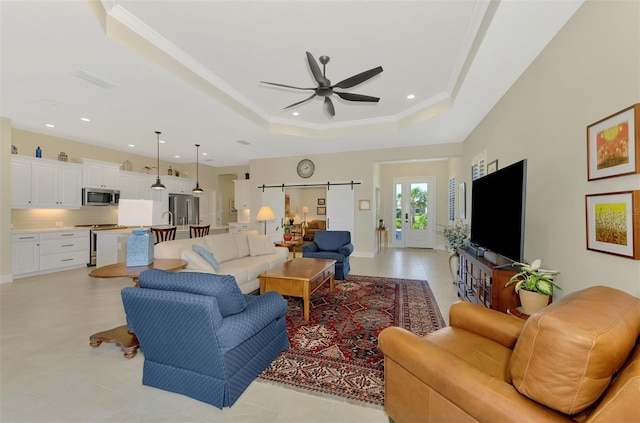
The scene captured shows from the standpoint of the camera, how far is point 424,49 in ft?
10.4

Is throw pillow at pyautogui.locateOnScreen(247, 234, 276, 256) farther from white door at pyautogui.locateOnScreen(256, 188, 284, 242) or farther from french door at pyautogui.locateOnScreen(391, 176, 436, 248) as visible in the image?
french door at pyautogui.locateOnScreen(391, 176, 436, 248)

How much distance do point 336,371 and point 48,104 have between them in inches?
222

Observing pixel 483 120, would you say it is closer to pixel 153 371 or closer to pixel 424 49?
pixel 424 49

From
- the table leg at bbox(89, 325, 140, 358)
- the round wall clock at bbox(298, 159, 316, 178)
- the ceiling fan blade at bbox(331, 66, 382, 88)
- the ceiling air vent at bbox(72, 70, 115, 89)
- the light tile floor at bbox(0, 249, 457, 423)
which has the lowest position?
the light tile floor at bbox(0, 249, 457, 423)

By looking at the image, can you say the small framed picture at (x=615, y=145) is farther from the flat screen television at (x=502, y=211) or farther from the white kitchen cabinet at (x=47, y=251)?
the white kitchen cabinet at (x=47, y=251)

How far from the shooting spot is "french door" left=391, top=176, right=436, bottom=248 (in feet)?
28.6

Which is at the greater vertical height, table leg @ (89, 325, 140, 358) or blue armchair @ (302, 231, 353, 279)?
blue armchair @ (302, 231, 353, 279)

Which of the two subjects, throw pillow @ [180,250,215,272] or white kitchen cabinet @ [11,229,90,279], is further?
white kitchen cabinet @ [11,229,90,279]

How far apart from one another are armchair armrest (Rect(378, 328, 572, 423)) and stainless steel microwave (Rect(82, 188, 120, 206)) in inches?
286

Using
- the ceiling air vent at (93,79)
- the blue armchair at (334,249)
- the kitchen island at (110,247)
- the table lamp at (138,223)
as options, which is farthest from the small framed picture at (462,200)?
the kitchen island at (110,247)

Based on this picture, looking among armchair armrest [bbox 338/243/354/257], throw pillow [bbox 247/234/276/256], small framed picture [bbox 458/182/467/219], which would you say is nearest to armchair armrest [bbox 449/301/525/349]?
armchair armrest [bbox 338/243/354/257]

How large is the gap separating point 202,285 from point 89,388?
1.24 m

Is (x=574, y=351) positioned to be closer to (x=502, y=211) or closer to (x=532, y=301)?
(x=532, y=301)

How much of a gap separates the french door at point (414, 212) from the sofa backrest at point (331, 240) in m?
4.15
